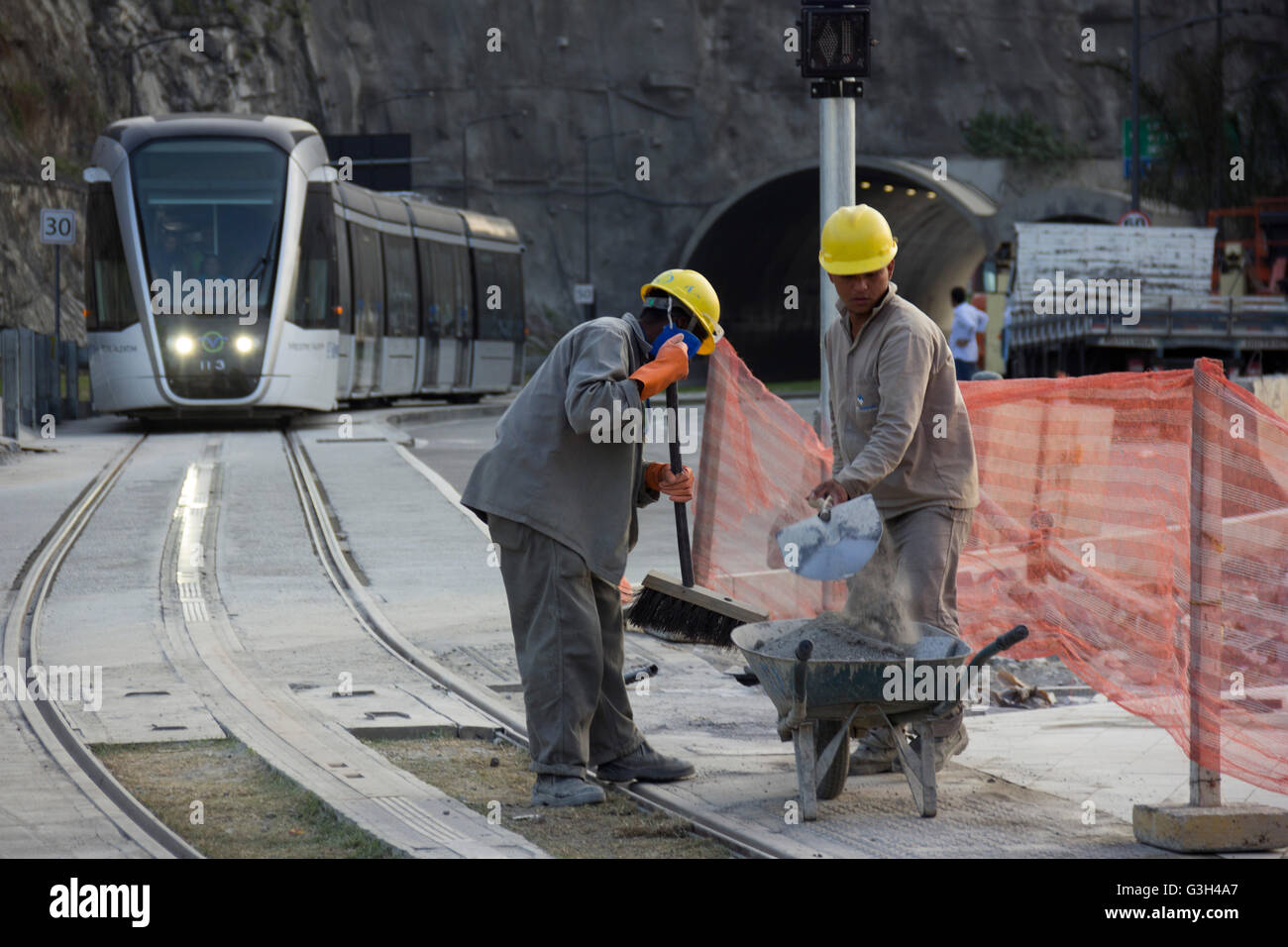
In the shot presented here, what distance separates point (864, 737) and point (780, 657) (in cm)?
111

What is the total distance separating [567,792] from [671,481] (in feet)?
3.75

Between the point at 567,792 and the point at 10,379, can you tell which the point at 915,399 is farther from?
the point at 10,379

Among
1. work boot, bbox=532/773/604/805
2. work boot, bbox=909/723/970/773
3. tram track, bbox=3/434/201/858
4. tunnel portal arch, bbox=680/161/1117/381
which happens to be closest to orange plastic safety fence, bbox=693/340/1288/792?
work boot, bbox=909/723/970/773

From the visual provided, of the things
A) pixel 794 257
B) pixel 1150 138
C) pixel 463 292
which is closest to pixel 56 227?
pixel 463 292

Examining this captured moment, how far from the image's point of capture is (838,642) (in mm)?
6312

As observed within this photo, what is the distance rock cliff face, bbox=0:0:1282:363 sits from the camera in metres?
Result: 63.8

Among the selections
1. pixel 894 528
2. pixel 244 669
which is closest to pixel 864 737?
pixel 894 528

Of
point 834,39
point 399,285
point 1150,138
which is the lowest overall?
point 399,285

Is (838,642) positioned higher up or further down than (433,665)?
higher up

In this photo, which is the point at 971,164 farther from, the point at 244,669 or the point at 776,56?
the point at 244,669

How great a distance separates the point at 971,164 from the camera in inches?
2424

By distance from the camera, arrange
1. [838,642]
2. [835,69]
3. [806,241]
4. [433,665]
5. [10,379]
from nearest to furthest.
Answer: [838,642], [433,665], [835,69], [10,379], [806,241]

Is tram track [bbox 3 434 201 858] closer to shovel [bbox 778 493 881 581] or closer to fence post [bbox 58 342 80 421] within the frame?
shovel [bbox 778 493 881 581]

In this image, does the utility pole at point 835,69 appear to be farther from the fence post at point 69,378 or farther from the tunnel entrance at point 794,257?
the tunnel entrance at point 794,257
